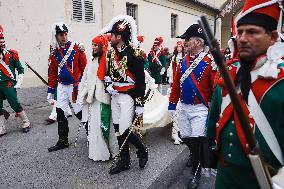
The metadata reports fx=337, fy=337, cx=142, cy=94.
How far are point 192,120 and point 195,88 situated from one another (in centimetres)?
42

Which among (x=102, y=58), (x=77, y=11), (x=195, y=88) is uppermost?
(x=77, y=11)

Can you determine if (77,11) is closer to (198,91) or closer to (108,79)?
(108,79)

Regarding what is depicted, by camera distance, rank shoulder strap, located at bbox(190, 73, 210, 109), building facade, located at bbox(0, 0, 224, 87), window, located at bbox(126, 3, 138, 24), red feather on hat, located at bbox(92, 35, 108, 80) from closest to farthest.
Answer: shoulder strap, located at bbox(190, 73, 210, 109)
red feather on hat, located at bbox(92, 35, 108, 80)
building facade, located at bbox(0, 0, 224, 87)
window, located at bbox(126, 3, 138, 24)

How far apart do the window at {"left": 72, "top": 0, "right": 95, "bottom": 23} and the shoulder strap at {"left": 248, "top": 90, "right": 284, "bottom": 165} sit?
10.6m

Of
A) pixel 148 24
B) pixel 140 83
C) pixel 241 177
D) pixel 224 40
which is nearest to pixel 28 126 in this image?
pixel 140 83

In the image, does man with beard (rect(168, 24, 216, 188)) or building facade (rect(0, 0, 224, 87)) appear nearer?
man with beard (rect(168, 24, 216, 188))

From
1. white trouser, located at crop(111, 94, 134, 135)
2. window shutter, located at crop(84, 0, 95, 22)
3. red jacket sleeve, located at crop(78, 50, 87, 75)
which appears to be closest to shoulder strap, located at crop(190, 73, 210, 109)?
white trouser, located at crop(111, 94, 134, 135)

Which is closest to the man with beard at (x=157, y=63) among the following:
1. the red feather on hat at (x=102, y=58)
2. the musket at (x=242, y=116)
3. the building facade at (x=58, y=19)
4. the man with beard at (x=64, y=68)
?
the building facade at (x=58, y=19)

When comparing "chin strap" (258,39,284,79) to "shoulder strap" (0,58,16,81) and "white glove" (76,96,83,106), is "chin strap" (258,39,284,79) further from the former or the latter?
"shoulder strap" (0,58,16,81)

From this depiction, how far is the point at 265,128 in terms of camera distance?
195cm

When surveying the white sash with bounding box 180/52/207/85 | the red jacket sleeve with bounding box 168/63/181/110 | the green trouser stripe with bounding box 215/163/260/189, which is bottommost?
the green trouser stripe with bounding box 215/163/260/189

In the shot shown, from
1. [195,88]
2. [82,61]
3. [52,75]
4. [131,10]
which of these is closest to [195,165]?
[195,88]

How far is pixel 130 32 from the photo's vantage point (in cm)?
481

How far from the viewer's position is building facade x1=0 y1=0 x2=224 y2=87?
9.78 m
